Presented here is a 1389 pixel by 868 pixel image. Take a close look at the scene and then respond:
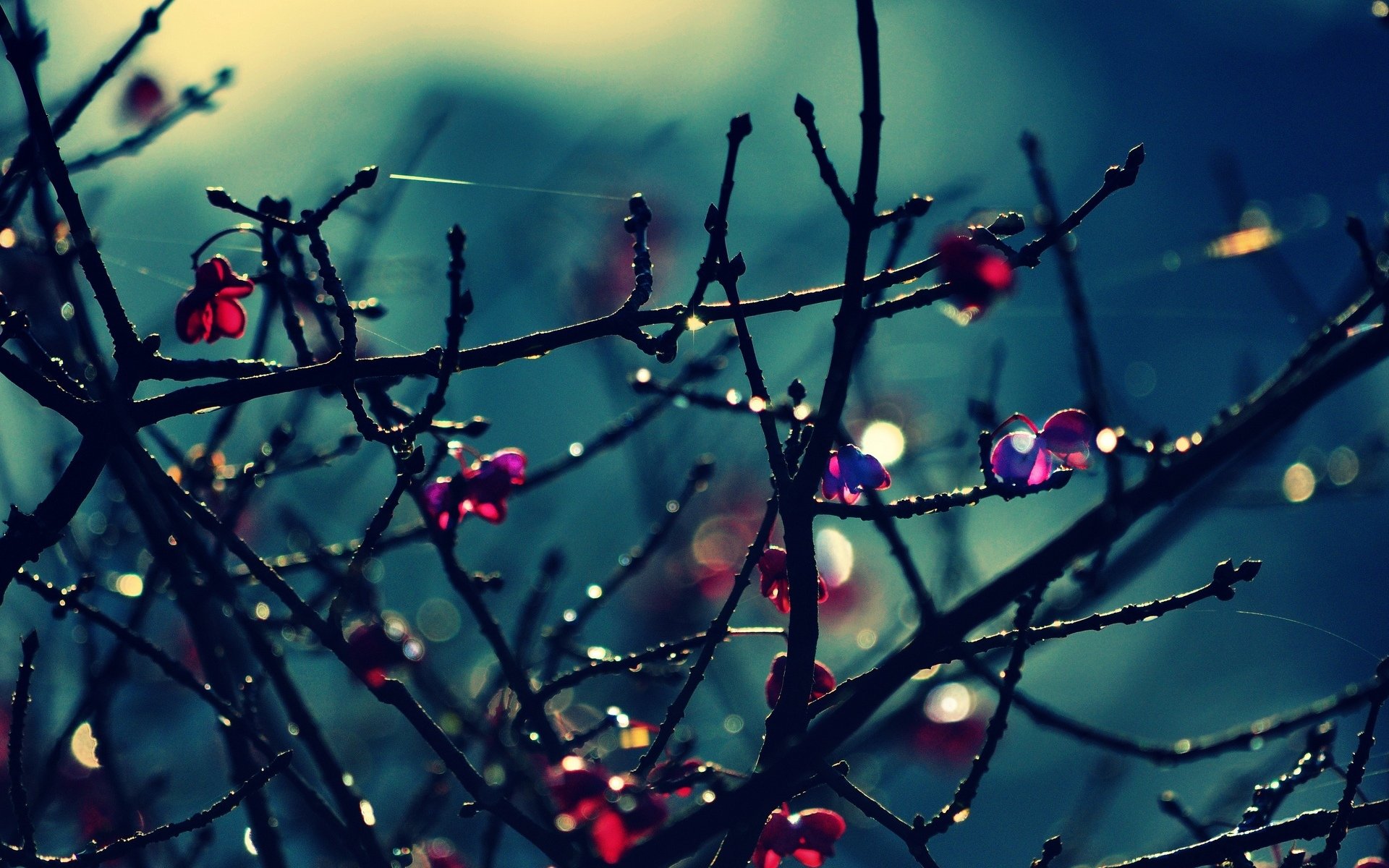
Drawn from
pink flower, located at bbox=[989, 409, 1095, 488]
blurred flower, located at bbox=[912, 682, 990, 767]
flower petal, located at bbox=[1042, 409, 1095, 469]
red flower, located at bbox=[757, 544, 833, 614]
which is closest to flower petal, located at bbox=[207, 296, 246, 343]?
red flower, located at bbox=[757, 544, 833, 614]

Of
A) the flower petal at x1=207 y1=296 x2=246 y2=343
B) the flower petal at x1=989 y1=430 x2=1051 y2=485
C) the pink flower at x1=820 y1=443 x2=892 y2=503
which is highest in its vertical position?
the flower petal at x1=207 y1=296 x2=246 y2=343

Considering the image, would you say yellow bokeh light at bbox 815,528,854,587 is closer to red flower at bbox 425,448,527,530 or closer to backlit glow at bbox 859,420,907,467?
backlit glow at bbox 859,420,907,467

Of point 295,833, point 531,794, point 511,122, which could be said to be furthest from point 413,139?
point 511,122

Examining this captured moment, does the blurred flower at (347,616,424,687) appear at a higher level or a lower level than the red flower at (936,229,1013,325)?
lower

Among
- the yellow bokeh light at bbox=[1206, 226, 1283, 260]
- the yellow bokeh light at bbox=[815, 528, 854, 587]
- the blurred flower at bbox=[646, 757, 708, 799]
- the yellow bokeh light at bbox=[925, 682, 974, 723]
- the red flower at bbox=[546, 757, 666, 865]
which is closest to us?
the red flower at bbox=[546, 757, 666, 865]

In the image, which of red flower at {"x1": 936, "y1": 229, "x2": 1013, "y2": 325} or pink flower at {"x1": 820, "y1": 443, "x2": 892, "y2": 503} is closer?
red flower at {"x1": 936, "y1": 229, "x2": 1013, "y2": 325}

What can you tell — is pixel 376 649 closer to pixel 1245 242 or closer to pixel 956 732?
pixel 956 732

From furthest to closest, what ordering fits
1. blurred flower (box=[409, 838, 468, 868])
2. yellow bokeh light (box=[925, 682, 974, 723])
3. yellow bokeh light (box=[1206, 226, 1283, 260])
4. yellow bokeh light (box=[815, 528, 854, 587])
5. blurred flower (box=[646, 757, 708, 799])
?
yellow bokeh light (box=[815, 528, 854, 587]) → yellow bokeh light (box=[1206, 226, 1283, 260]) → yellow bokeh light (box=[925, 682, 974, 723]) → blurred flower (box=[409, 838, 468, 868]) → blurred flower (box=[646, 757, 708, 799])
